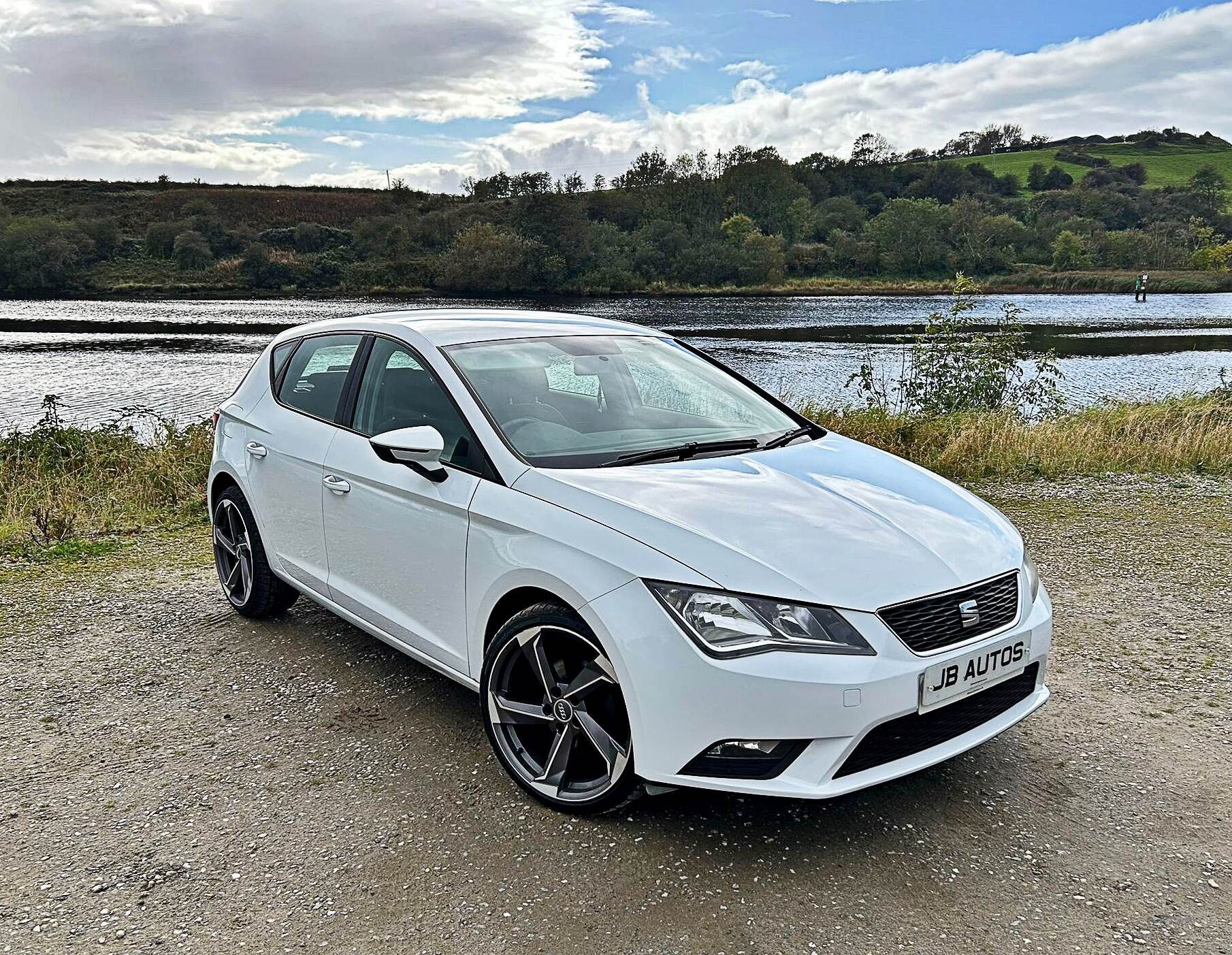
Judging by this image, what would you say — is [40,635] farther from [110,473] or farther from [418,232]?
[418,232]

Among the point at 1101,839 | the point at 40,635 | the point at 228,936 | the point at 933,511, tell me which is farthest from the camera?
the point at 40,635

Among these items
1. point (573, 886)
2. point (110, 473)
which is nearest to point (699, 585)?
point (573, 886)

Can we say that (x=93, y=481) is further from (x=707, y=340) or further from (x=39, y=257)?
(x=39, y=257)

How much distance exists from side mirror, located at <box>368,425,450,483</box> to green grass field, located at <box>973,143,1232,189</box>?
13917 cm

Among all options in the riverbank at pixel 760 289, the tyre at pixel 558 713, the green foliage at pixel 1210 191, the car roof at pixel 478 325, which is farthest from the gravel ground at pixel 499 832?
the green foliage at pixel 1210 191

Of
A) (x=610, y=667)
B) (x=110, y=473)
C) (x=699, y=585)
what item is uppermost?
(x=699, y=585)

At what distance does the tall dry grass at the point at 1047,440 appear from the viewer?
32.8ft

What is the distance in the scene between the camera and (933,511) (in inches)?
132

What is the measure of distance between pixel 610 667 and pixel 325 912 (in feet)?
3.53

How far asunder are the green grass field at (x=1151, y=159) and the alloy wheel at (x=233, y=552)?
138349mm

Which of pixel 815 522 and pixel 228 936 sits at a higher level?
pixel 815 522

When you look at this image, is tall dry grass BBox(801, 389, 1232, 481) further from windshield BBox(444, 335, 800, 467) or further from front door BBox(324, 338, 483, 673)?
front door BBox(324, 338, 483, 673)

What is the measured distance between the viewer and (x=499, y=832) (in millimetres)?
3115

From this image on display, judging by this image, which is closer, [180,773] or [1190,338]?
[180,773]
